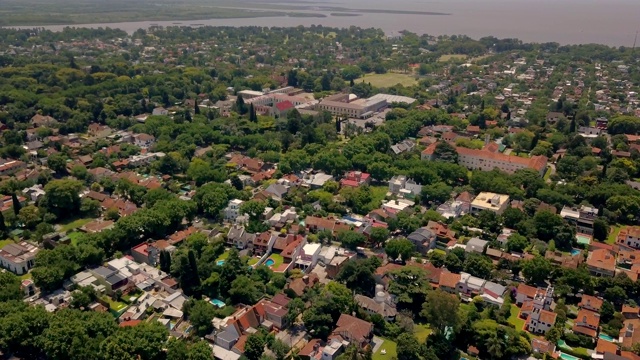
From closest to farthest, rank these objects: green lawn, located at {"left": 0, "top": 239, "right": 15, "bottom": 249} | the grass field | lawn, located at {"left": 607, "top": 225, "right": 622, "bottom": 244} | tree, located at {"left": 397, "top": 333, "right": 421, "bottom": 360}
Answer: tree, located at {"left": 397, "top": 333, "right": 421, "bottom": 360}, green lawn, located at {"left": 0, "top": 239, "right": 15, "bottom": 249}, lawn, located at {"left": 607, "top": 225, "right": 622, "bottom": 244}, the grass field

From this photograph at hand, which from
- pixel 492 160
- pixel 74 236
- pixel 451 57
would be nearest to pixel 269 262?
pixel 74 236

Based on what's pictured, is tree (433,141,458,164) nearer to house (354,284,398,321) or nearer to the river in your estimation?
house (354,284,398,321)

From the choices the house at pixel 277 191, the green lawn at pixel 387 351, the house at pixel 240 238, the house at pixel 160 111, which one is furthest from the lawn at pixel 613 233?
the house at pixel 160 111

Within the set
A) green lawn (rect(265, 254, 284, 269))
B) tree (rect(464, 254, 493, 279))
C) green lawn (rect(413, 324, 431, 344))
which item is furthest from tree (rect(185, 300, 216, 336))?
tree (rect(464, 254, 493, 279))

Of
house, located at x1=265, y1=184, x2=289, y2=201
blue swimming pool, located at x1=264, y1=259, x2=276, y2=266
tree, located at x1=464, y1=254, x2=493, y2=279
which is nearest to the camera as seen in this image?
tree, located at x1=464, y1=254, x2=493, y2=279

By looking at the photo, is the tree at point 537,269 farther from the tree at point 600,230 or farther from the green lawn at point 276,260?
the green lawn at point 276,260

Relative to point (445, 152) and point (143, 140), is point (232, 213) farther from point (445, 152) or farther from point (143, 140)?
point (445, 152)

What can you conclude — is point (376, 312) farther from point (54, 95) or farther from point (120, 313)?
point (54, 95)

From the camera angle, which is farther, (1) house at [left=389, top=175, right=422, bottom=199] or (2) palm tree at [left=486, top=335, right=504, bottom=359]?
(1) house at [left=389, top=175, right=422, bottom=199]
